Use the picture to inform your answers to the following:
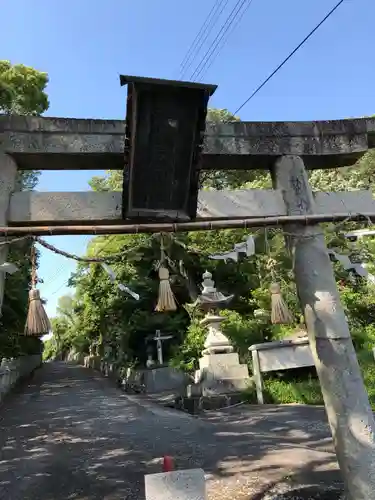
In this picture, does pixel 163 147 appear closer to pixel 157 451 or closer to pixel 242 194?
pixel 242 194

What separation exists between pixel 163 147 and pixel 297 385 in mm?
9027

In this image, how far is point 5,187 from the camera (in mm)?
4094

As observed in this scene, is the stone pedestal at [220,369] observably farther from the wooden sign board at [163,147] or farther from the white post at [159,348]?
the wooden sign board at [163,147]

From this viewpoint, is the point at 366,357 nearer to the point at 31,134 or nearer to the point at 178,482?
the point at 178,482

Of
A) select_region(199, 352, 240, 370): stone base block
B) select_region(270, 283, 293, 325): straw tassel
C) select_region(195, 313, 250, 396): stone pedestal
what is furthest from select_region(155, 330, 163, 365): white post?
select_region(270, 283, 293, 325): straw tassel

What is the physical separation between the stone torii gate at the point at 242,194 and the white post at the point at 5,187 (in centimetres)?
1

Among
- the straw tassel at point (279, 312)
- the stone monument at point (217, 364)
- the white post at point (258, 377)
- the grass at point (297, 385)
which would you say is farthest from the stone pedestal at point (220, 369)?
the straw tassel at point (279, 312)

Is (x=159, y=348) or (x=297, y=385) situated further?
(x=159, y=348)

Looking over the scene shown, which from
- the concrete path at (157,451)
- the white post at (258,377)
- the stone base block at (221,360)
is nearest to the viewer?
the concrete path at (157,451)

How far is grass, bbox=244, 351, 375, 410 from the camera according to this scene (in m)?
10.7

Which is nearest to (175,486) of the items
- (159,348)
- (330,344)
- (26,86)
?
(330,344)

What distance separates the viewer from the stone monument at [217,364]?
12344 mm

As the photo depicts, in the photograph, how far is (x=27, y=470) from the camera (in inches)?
255

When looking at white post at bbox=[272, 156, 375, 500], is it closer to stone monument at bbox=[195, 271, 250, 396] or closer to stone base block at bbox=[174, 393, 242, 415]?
stone base block at bbox=[174, 393, 242, 415]
